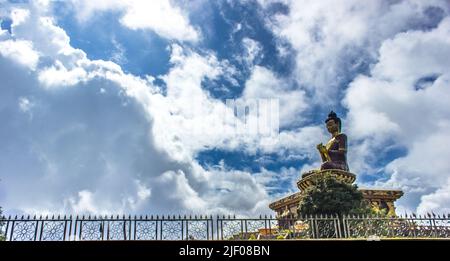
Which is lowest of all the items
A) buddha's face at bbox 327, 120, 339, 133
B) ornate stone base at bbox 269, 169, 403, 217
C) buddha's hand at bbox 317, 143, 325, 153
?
ornate stone base at bbox 269, 169, 403, 217

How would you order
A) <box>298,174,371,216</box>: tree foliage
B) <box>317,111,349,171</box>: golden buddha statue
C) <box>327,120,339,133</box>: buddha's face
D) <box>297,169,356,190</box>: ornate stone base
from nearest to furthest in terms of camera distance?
<box>298,174,371,216</box>: tree foliage, <box>297,169,356,190</box>: ornate stone base, <box>317,111,349,171</box>: golden buddha statue, <box>327,120,339,133</box>: buddha's face

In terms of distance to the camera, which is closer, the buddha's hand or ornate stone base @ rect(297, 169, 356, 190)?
ornate stone base @ rect(297, 169, 356, 190)

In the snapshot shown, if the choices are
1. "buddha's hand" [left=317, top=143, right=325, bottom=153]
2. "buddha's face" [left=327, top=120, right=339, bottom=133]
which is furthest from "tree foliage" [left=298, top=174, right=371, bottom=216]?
"buddha's face" [left=327, top=120, right=339, bottom=133]

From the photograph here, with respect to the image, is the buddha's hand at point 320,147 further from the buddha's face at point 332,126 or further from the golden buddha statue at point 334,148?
the buddha's face at point 332,126

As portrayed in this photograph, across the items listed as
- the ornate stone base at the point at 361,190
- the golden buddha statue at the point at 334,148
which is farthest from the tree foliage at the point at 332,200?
the golden buddha statue at the point at 334,148

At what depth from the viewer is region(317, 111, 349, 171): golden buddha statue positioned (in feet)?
145

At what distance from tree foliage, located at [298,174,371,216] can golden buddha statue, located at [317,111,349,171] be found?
14063mm

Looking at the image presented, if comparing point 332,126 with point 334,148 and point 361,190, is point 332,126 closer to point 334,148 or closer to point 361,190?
point 334,148

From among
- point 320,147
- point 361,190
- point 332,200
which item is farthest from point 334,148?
point 332,200

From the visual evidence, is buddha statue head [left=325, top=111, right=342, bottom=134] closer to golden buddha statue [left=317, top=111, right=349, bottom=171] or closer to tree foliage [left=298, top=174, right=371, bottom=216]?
golden buddha statue [left=317, top=111, right=349, bottom=171]

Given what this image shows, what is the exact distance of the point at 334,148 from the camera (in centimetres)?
4675
